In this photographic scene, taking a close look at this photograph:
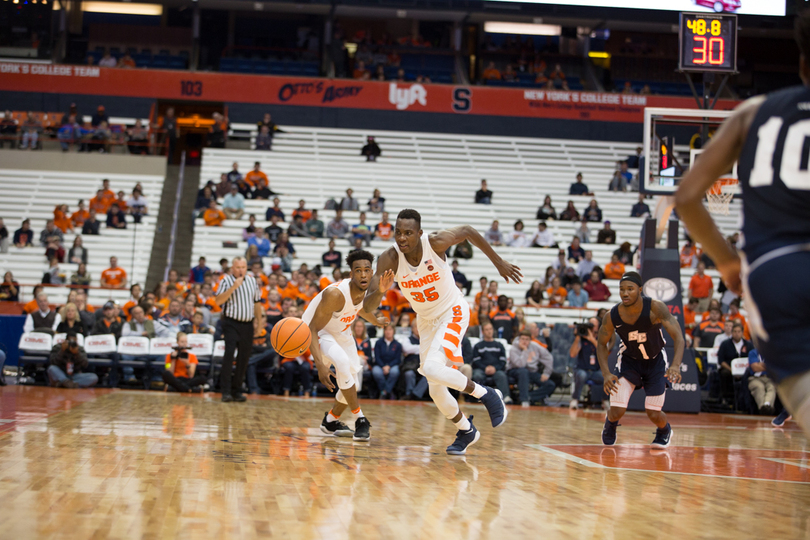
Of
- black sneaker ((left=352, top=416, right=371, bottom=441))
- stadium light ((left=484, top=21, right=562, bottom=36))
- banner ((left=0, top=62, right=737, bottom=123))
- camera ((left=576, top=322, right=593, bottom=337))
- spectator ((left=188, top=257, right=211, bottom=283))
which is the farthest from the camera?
stadium light ((left=484, top=21, right=562, bottom=36))

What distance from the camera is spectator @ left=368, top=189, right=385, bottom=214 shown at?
21922mm

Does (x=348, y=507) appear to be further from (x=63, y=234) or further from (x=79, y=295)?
(x=63, y=234)

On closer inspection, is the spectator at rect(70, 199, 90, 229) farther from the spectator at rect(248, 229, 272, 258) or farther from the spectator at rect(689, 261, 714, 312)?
the spectator at rect(689, 261, 714, 312)

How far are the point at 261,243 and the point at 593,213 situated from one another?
9674 mm

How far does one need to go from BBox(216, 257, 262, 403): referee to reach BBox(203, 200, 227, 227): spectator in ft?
31.2

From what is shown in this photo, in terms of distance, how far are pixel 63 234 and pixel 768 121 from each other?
792 inches

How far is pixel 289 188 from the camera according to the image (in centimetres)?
2331

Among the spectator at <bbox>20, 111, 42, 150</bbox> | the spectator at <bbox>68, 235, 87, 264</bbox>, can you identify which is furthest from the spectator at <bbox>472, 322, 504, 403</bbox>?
the spectator at <bbox>20, 111, 42, 150</bbox>

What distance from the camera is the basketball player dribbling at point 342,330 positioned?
7398 millimetres

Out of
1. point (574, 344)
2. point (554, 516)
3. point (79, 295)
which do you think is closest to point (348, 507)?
point (554, 516)

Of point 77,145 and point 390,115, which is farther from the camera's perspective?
point 390,115

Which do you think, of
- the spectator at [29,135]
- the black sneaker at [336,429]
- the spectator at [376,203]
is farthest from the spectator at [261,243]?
the black sneaker at [336,429]

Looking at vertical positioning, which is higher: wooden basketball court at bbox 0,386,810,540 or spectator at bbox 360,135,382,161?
spectator at bbox 360,135,382,161

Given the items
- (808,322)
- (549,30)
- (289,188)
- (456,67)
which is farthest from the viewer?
(549,30)
